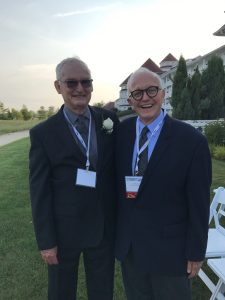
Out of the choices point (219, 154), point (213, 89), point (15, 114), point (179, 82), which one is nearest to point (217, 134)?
point (219, 154)

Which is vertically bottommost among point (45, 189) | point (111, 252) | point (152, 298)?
point (152, 298)

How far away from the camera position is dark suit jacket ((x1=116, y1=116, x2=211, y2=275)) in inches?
90.6

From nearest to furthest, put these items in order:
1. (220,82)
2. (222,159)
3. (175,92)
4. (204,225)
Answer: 1. (204,225)
2. (222,159)
3. (220,82)
4. (175,92)

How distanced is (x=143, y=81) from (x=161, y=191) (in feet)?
2.44

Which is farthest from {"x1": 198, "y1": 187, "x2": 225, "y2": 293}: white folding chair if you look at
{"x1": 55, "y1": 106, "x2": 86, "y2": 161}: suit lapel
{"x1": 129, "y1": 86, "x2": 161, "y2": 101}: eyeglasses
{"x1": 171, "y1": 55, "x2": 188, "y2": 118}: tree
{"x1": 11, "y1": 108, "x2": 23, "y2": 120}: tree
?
{"x1": 11, "y1": 108, "x2": 23, "y2": 120}: tree

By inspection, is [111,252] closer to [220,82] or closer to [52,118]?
[52,118]

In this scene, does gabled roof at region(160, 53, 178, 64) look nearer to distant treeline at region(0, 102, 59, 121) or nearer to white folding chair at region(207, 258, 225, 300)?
distant treeline at region(0, 102, 59, 121)

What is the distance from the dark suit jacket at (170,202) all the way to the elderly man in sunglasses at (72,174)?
0.20 meters

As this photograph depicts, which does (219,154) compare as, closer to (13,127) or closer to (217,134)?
(217,134)

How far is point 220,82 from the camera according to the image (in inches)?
1123

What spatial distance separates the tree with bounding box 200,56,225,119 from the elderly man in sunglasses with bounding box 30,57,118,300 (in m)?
27.0

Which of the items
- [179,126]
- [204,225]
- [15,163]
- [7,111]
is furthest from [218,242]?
[7,111]

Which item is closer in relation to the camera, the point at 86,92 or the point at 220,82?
the point at 86,92

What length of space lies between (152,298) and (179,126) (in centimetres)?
136
